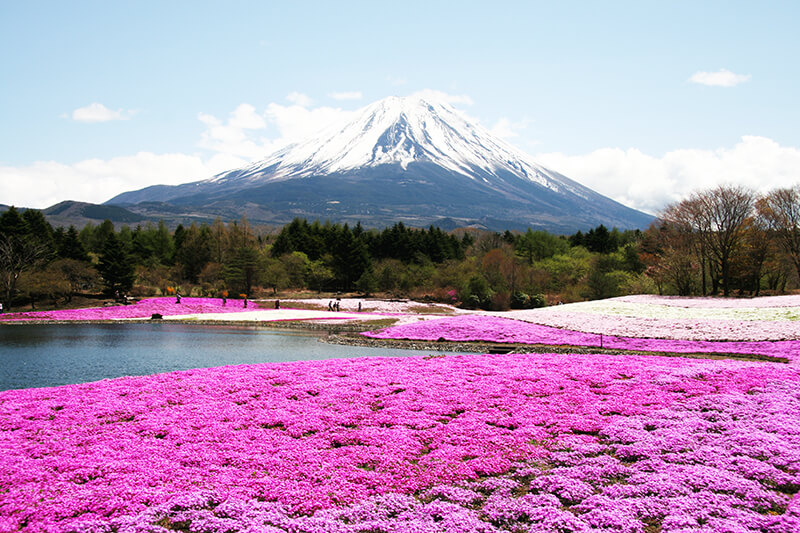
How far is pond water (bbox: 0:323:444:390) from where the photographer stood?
18.7 meters

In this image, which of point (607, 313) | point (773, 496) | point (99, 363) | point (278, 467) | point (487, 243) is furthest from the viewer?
point (487, 243)

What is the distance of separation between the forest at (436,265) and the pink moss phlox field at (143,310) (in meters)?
5.16

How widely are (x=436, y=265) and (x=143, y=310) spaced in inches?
1583

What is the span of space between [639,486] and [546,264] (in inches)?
2425

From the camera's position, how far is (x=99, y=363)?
20438mm

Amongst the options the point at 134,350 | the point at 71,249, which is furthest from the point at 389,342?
the point at 71,249

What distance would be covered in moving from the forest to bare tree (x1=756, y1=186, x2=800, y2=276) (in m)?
0.12

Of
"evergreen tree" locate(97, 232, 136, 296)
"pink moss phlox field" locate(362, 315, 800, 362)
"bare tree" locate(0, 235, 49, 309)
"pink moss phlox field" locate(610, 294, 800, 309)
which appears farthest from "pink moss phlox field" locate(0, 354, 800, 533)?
"evergreen tree" locate(97, 232, 136, 296)

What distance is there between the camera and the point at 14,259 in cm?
4788

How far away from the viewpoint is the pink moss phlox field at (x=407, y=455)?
690cm

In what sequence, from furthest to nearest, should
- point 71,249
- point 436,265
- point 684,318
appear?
point 436,265 < point 71,249 < point 684,318

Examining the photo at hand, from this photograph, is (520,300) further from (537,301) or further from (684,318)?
(684,318)

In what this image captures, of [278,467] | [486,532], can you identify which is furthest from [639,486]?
[278,467]

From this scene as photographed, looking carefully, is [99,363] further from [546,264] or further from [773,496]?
[546,264]
